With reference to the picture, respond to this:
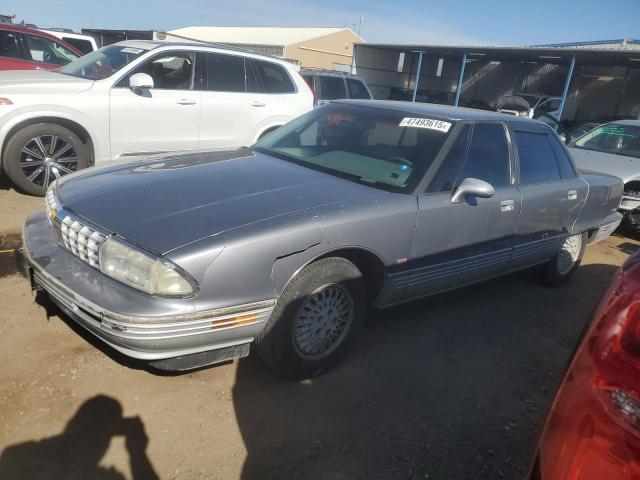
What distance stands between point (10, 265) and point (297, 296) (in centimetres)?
261

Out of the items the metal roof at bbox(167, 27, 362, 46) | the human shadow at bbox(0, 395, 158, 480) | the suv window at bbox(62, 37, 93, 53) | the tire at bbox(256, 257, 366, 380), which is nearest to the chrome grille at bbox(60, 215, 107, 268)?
the human shadow at bbox(0, 395, 158, 480)

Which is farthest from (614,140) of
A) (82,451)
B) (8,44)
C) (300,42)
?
(300,42)

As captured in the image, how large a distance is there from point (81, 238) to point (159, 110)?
3.60 metres

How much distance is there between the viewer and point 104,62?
6.04 meters

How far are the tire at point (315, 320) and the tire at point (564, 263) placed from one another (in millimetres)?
2575

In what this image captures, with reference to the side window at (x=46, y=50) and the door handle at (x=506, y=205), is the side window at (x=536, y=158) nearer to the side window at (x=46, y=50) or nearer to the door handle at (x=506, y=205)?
the door handle at (x=506, y=205)

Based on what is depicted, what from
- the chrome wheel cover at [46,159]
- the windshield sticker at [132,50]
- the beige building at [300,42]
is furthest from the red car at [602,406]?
the beige building at [300,42]

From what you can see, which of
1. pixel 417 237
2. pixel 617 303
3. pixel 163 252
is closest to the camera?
pixel 617 303

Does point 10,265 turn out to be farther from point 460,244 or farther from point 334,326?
point 460,244

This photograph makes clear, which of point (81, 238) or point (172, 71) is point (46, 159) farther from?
point (81, 238)

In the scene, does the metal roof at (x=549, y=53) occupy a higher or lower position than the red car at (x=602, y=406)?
higher

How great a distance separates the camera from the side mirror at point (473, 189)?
126 inches

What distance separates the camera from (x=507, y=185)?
3.81m

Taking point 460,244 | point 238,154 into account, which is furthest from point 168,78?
point 460,244
